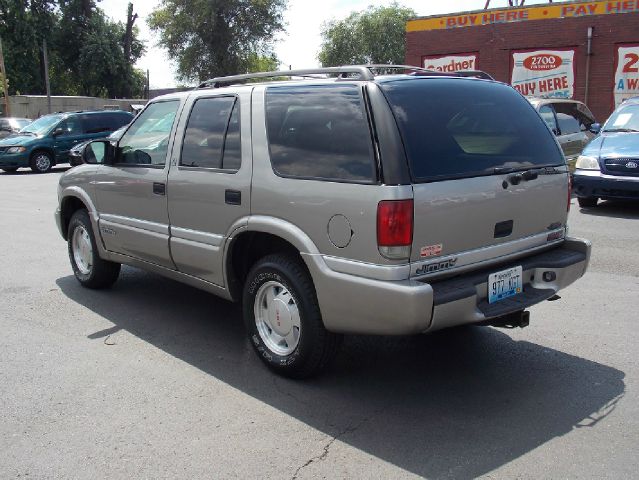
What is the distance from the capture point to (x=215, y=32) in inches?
1823

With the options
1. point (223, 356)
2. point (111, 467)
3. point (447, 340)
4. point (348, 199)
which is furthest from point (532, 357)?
point (111, 467)

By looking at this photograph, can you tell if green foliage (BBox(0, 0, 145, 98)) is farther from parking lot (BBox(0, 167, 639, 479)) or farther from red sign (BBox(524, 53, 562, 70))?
parking lot (BBox(0, 167, 639, 479))

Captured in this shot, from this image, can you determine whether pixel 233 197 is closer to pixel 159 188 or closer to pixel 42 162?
pixel 159 188

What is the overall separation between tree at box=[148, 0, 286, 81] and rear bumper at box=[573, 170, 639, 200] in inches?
1569

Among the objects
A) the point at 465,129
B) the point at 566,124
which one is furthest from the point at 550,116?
the point at 465,129

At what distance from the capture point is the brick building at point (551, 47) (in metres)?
21.1

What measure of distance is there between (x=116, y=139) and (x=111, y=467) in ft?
11.2

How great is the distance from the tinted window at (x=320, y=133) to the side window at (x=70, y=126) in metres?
18.0

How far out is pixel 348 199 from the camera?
3.64 meters

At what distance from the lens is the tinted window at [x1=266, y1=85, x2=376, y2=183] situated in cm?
370

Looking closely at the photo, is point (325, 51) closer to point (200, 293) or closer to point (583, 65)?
point (583, 65)

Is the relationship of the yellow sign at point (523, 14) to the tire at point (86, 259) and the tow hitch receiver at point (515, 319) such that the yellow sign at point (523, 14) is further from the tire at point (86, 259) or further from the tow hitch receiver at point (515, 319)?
the tow hitch receiver at point (515, 319)

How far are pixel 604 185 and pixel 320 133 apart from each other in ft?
23.6

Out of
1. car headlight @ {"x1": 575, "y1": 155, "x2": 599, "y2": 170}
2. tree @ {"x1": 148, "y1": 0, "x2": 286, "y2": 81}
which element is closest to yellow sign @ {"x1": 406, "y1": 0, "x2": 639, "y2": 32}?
car headlight @ {"x1": 575, "y1": 155, "x2": 599, "y2": 170}
